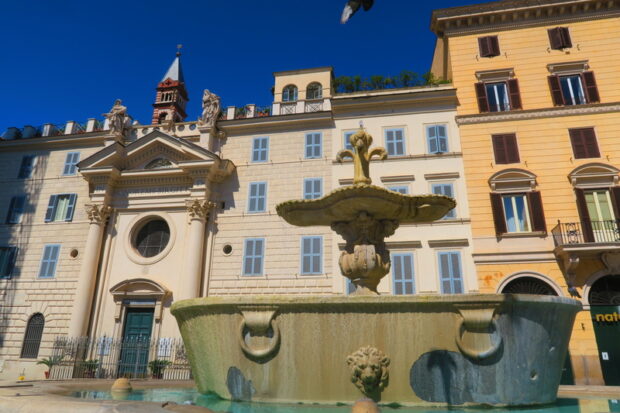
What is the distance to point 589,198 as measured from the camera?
18.2 m

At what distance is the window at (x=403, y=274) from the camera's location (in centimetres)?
1831

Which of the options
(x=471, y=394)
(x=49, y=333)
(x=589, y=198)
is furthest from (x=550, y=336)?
(x=49, y=333)

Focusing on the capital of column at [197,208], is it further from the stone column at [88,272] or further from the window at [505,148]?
the window at [505,148]

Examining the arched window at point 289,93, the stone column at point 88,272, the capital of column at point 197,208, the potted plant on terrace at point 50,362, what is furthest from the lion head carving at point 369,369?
the arched window at point 289,93

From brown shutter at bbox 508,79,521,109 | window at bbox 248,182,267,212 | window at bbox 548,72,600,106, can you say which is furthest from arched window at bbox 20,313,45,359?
window at bbox 548,72,600,106

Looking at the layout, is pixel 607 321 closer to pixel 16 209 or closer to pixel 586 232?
pixel 586 232

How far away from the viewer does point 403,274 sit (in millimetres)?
18609

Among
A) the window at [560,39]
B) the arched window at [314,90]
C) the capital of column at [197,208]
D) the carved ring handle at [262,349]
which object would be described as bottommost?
the carved ring handle at [262,349]

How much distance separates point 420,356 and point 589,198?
1632 centimetres

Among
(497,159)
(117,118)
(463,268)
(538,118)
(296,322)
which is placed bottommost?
(296,322)

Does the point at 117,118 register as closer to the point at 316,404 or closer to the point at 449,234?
the point at 449,234

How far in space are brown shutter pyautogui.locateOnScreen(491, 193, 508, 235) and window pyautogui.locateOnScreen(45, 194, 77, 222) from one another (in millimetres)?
21631

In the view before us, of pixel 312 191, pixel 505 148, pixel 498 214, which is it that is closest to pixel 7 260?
pixel 312 191

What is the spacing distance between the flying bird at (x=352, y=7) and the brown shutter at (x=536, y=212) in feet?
51.4
